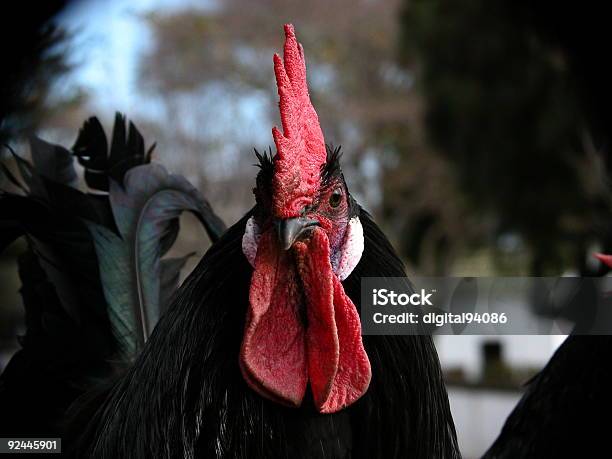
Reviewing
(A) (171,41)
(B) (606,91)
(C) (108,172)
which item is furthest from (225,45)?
(C) (108,172)

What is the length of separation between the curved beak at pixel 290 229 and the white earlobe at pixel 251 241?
83 mm

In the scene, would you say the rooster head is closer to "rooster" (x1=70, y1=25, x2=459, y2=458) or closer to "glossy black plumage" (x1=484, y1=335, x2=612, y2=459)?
"rooster" (x1=70, y1=25, x2=459, y2=458)

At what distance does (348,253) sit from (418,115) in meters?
12.9

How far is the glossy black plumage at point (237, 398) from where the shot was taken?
141 centimetres

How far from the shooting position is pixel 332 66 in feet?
38.3

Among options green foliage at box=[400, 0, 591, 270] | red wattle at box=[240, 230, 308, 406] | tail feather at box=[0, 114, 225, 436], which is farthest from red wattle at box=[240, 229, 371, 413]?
green foliage at box=[400, 0, 591, 270]

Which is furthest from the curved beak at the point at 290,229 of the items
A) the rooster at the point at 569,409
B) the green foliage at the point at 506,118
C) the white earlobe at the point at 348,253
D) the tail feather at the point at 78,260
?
the green foliage at the point at 506,118

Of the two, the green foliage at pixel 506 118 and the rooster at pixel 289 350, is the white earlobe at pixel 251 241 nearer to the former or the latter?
the rooster at pixel 289 350

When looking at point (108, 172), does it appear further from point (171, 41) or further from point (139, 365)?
point (171, 41)

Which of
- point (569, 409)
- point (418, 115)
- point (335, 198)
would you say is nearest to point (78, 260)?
point (335, 198)

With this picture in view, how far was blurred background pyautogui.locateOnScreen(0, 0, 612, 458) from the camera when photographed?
490cm

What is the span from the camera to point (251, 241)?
4.68ft

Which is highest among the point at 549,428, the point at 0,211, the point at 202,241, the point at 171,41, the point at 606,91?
the point at 171,41

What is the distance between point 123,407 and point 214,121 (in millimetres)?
6525
